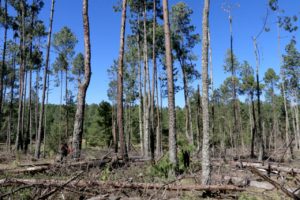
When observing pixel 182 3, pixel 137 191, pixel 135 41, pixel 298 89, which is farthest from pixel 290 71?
pixel 137 191

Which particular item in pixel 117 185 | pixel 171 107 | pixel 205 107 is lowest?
pixel 117 185

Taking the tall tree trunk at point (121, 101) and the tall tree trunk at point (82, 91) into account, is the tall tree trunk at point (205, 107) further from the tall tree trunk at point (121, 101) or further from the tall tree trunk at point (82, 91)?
the tall tree trunk at point (121, 101)

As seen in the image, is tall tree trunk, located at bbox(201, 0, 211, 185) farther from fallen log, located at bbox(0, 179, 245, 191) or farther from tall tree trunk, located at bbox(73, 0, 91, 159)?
tall tree trunk, located at bbox(73, 0, 91, 159)

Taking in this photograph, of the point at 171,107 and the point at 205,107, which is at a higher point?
the point at 171,107

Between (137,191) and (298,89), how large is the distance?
118ft

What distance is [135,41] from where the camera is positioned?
2388 cm

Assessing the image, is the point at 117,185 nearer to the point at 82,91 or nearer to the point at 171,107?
the point at 171,107

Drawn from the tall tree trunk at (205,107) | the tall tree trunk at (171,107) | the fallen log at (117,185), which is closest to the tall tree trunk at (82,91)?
the tall tree trunk at (171,107)

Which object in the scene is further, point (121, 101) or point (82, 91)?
point (121, 101)

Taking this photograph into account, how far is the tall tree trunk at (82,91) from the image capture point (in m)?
10.1

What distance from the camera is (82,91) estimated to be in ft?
35.4

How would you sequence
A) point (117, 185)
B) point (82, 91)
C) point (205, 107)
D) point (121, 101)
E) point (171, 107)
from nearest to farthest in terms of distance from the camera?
point (117, 185), point (205, 107), point (171, 107), point (82, 91), point (121, 101)

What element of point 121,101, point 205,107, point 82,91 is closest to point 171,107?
point 205,107

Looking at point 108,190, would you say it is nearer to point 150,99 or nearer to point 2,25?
point 150,99
